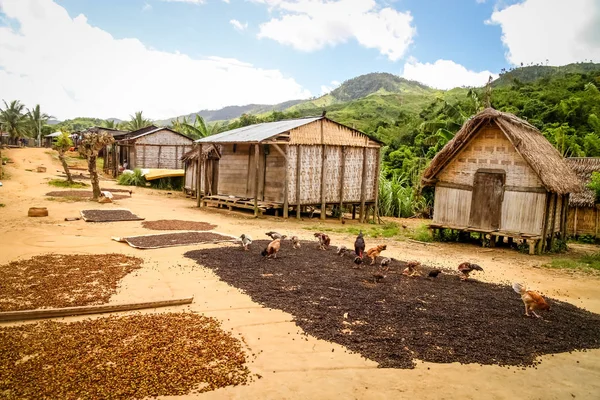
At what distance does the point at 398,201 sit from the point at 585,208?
324 inches

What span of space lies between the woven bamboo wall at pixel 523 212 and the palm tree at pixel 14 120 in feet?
200

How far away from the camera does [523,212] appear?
13.7m

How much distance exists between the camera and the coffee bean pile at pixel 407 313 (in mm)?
5637

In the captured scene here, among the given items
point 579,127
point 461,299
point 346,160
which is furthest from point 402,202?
point 461,299

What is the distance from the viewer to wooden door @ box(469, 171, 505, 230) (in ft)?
46.3

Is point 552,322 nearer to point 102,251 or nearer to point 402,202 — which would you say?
Result: point 102,251

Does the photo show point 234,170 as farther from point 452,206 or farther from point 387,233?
point 452,206

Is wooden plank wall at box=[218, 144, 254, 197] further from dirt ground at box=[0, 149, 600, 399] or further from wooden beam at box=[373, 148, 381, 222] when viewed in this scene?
wooden beam at box=[373, 148, 381, 222]

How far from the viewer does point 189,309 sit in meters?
6.64

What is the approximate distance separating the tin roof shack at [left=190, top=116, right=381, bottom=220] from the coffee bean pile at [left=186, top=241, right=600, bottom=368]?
8656 millimetres

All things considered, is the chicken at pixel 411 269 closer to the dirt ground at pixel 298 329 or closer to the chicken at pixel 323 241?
the dirt ground at pixel 298 329

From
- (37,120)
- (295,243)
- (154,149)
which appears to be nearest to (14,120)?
(37,120)

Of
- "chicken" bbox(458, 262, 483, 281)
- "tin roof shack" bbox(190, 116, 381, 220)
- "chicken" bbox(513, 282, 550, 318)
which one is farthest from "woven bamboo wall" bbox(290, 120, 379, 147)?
"chicken" bbox(513, 282, 550, 318)

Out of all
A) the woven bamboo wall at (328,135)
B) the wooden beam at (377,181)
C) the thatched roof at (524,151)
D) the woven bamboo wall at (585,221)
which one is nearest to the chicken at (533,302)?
the thatched roof at (524,151)
